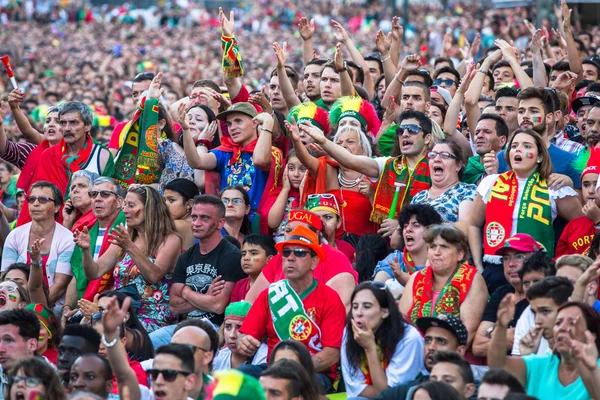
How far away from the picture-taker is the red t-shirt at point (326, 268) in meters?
8.20

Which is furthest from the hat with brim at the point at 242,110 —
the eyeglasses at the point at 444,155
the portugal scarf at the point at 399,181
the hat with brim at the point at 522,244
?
the hat with brim at the point at 522,244

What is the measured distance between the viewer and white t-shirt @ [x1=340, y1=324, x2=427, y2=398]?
7.25m

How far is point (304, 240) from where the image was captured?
8.02 metres

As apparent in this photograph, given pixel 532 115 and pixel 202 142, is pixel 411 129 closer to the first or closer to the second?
pixel 532 115

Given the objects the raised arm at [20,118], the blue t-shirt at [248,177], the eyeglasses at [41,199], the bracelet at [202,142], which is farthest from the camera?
the raised arm at [20,118]

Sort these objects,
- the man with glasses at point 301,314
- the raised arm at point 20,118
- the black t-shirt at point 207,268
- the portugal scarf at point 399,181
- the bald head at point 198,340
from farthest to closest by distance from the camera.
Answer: the raised arm at point 20,118
the portugal scarf at point 399,181
the black t-shirt at point 207,268
the man with glasses at point 301,314
the bald head at point 198,340

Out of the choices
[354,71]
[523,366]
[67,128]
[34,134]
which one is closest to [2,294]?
[67,128]

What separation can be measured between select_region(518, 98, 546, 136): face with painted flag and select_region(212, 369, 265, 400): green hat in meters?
3.71

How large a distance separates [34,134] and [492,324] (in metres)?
5.61

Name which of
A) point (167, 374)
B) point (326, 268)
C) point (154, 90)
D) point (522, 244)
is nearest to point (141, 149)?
point (154, 90)

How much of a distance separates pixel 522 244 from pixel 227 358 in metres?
2.14

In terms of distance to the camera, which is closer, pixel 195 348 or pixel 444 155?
pixel 195 348

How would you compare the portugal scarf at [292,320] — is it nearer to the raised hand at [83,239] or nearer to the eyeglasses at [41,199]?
the raised hand at [83,239]

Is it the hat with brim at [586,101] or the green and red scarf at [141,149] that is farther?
the green and red scarf at [141,149]
